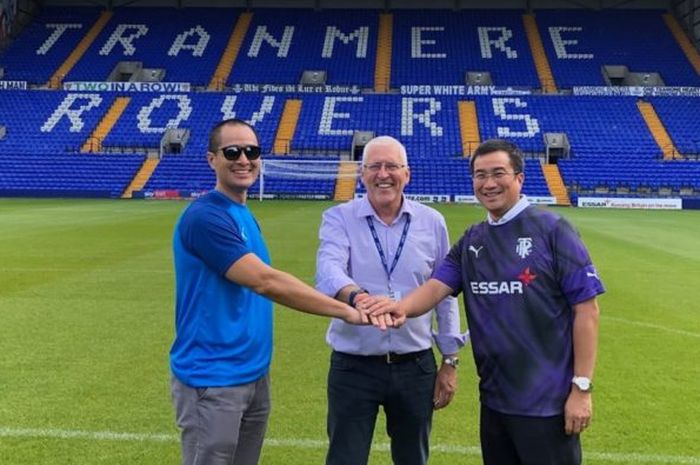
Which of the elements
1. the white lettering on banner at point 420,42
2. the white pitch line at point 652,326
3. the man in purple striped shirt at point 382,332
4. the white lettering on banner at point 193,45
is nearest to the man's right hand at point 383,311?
the man in purple striped shirt at point 382,332

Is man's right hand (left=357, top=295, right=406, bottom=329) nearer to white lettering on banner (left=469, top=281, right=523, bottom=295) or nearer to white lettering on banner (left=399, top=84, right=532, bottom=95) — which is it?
white lettering on banner (left=469, top=281, right=523, bottom=295)

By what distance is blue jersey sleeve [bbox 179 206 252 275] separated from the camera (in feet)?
9.48

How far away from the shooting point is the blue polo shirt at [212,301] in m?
2.91

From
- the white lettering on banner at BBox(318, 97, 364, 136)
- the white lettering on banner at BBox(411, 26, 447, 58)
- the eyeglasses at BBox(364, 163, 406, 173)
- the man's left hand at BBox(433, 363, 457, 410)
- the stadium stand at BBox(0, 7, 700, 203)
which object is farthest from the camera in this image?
the white lettering on banner at BBox(411, 26, 447, 58)

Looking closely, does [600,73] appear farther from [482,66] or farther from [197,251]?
[197,251]

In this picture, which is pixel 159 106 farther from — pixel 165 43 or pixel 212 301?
pixel 212 301

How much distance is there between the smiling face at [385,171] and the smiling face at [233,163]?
24.7 inches

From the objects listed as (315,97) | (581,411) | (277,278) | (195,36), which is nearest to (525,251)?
(581,411)

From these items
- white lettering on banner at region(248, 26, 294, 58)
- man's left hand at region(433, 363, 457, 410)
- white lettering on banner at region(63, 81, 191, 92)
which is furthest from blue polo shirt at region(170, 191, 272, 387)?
white lettering on banner at region(248, 26, 294, 58)

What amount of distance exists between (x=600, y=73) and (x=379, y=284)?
48992 millimetres

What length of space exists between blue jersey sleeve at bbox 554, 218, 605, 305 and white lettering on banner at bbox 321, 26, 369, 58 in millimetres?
48862

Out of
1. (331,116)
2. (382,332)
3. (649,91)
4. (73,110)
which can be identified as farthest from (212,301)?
(649,91)

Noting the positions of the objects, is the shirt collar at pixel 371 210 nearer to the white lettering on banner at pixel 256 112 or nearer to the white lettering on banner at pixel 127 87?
the white lettering on banner at pixel 256 112

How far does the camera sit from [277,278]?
116 inches
